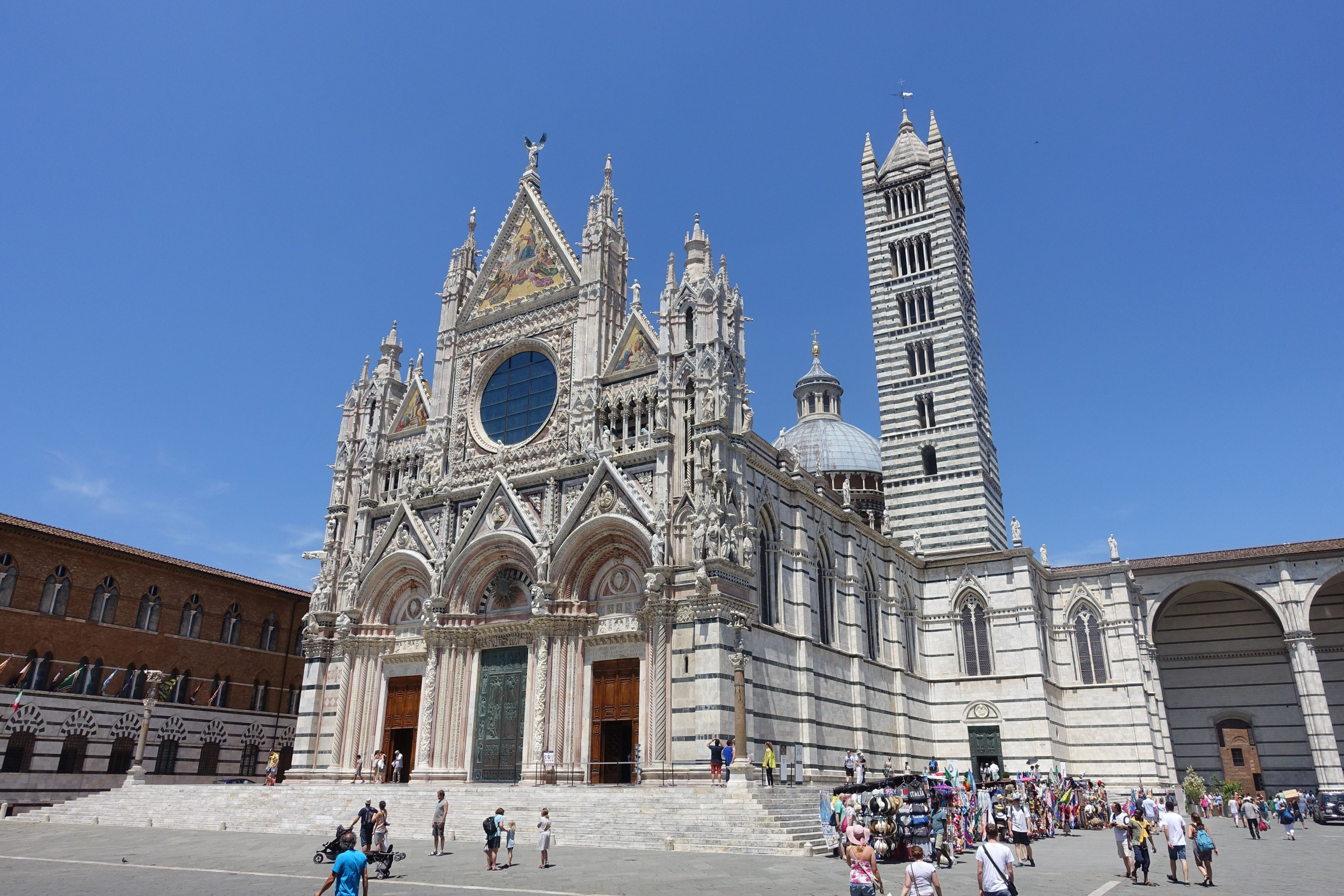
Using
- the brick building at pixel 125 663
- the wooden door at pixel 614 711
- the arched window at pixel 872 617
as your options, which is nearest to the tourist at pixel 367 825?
the wooden door at pixel 614 711

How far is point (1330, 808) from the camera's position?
3484cm

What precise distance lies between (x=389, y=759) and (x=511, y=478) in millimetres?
10329

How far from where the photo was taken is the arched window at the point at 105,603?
3362cm

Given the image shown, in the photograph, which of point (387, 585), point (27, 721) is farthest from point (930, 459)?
point (27, 721)

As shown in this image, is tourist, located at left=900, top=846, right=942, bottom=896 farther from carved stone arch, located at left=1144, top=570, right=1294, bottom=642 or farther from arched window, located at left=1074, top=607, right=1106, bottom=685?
carved stone arch, located at left=1144, top=570, right=1294, bottom=642

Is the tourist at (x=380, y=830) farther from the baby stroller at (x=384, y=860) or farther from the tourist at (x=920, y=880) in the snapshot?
the tourist at (x=920, y=880)

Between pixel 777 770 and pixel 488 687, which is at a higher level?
Answer: pixel 488 687

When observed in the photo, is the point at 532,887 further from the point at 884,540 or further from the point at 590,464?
the point at 884,540

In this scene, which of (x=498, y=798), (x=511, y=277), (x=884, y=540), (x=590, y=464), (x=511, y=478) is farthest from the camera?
(x=884, y=540)

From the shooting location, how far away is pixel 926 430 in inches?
1722

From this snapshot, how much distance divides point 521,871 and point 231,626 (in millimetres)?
27426

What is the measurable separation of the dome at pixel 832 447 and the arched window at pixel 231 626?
29.1 metres

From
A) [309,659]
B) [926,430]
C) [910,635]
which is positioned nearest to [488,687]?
[309,659]

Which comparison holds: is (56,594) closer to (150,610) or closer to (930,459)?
(150,610)
